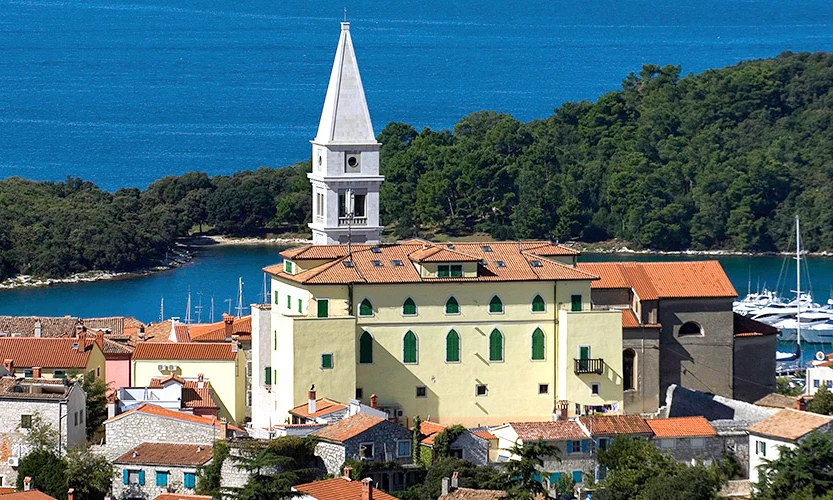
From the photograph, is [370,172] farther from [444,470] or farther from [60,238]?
[60,238]

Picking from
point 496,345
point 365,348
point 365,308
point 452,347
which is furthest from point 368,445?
point 496,345

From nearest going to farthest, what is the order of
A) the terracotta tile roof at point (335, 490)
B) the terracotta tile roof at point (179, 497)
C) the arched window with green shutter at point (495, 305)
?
the terracotta tile roof at point (335, 490), the terracotta tile roof at point (179, 497), the arched window with green shutter at point (495, 305)

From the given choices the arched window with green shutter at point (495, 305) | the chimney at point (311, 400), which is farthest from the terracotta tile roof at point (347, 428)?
the arched window with green shutter at point (495, 305)

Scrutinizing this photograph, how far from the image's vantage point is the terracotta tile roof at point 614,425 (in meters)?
42.0

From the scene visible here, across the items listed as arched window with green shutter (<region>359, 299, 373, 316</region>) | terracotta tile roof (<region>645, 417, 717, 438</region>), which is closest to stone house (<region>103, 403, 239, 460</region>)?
arched window with green shutter (<region>359, 299, 373, 316</region>)

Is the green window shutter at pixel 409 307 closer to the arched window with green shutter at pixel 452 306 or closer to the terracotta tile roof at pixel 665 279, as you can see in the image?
the arched window with green shutter at pixel 452 306

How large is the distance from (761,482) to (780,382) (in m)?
16.1

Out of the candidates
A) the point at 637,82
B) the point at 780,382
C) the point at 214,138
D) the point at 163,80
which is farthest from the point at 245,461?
the point at 163,80

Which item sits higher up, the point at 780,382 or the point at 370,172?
the point at 370,172

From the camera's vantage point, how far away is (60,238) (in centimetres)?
9231

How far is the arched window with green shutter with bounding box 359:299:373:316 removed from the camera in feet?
146

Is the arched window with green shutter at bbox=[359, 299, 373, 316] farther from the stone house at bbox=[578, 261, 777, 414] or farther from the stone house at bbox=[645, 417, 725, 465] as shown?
the stone house at bbox=[645, 417, 725, 465]

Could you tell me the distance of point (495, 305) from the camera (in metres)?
45.1

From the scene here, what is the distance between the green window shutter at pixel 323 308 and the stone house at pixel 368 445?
130 inches
